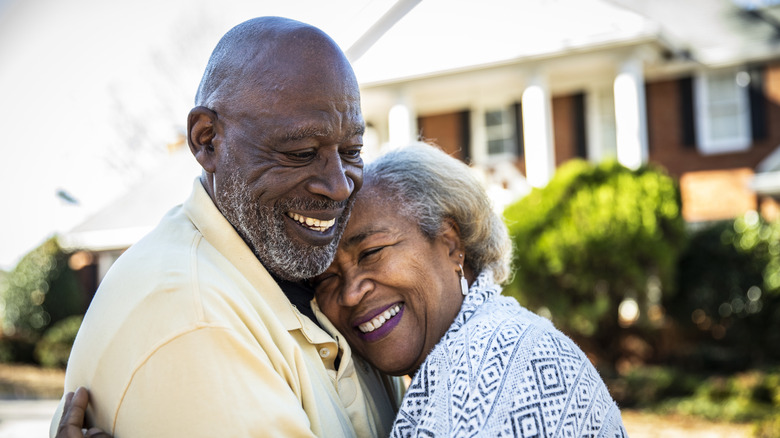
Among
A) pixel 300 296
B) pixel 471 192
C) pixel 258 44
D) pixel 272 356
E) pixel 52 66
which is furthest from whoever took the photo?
pixel 52 66

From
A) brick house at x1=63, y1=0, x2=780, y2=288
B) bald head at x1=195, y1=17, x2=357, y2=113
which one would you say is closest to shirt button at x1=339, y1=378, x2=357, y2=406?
bald head at x1=195, y1=17, x2=357, y2=113

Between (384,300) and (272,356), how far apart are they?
79cm

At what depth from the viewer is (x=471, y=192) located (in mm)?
3059

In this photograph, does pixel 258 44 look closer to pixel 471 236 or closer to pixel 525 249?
pixel 471 236

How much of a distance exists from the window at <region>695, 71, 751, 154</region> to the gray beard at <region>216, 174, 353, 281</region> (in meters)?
15.5

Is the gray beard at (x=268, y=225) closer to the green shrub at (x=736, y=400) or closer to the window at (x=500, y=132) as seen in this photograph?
the green shrub at (x=736, y=400)

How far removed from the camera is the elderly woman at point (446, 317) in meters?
2.18

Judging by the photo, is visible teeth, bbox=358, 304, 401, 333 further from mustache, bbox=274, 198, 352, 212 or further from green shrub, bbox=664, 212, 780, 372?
green shrub, bbox=664, 212, 780, 372

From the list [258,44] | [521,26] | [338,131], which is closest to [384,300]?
[338,131]

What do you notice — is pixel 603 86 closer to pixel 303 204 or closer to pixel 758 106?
pixel 758 106

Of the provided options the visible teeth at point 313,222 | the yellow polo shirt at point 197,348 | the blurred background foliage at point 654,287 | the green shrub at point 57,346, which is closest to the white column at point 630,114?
the blurred background foliage at point 654,287

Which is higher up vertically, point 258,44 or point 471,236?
point 258,44

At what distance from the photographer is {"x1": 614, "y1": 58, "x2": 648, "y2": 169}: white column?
14867 millimetres

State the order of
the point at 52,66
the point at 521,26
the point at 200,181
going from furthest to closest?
the point at 521,26
the point at 52,66
the point at 200,181
